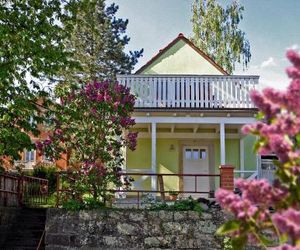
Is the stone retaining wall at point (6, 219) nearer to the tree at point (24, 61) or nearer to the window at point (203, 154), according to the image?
the tree at point (24, 61)

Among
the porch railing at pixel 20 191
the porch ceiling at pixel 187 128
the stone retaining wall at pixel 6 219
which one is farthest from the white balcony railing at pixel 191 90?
the stone retaining wall at pixel 6 219

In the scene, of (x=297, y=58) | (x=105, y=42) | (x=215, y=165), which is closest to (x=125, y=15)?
(x=105, y=42)

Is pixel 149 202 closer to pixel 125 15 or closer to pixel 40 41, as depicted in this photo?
pixel 40 41

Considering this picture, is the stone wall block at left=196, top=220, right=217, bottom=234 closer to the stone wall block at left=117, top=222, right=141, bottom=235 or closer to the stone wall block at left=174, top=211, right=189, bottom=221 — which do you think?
the stone wall block at left=174, top=211, right=189, bottom=221

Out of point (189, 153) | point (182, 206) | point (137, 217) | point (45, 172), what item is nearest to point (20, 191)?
point (189, 153)

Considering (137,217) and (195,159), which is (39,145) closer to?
(137,217)

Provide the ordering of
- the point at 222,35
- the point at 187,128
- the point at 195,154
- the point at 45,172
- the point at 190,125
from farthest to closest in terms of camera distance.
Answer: the point at 222,35
the point at 45,172
the point at 195,154
the point at 187,128
the point at 190,125

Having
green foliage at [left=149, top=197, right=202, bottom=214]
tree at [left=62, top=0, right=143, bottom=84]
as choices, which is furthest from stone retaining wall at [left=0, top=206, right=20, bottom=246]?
tree at [left=62, top=0, right=143, bottom=84]

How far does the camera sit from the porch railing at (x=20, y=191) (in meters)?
14.6

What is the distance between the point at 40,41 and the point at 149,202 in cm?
488

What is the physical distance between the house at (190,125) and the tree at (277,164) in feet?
39.7

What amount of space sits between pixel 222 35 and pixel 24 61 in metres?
23.5

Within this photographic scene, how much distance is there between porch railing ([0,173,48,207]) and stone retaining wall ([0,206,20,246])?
0.25 metres

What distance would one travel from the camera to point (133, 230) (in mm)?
10977
